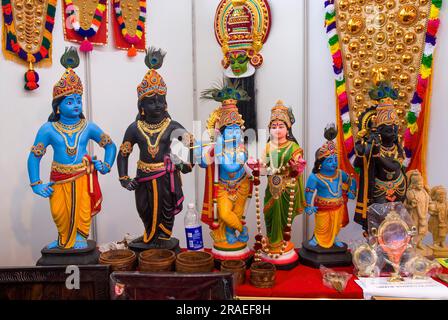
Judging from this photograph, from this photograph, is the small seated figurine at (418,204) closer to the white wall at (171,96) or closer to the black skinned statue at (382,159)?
the black skinned statue at (382,159)

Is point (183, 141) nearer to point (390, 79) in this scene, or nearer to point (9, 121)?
point (9, 121)

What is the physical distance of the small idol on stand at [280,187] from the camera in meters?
2.59

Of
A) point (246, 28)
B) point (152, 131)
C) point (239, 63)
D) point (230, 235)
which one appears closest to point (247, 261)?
point (230, 235)

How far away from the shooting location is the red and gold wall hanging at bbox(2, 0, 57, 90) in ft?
9.67

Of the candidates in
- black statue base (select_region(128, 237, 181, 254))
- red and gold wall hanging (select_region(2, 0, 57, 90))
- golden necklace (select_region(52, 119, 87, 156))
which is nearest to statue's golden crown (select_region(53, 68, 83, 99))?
golden necklace (select_region(52, 119, 87, 156))

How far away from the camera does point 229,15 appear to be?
3.52 metres

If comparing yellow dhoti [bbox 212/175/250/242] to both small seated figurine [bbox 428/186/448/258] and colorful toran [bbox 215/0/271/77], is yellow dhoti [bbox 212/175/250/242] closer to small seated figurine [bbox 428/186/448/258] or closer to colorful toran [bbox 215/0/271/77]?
small seated figurine [bbox 428/186/448/258]

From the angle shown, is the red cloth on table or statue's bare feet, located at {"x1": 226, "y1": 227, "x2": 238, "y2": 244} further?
statue's bare feet, located at {"x1": 226, "y1": 227, "x2": 238, "y2": 244}

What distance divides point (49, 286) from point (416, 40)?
114 inches

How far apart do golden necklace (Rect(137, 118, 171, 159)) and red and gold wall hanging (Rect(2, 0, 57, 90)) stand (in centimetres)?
98

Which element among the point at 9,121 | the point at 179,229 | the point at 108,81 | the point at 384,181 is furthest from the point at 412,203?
the point at 9,121

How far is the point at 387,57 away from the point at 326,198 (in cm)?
122

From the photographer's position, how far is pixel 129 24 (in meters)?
3.47

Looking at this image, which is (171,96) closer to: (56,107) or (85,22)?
(85,22)
